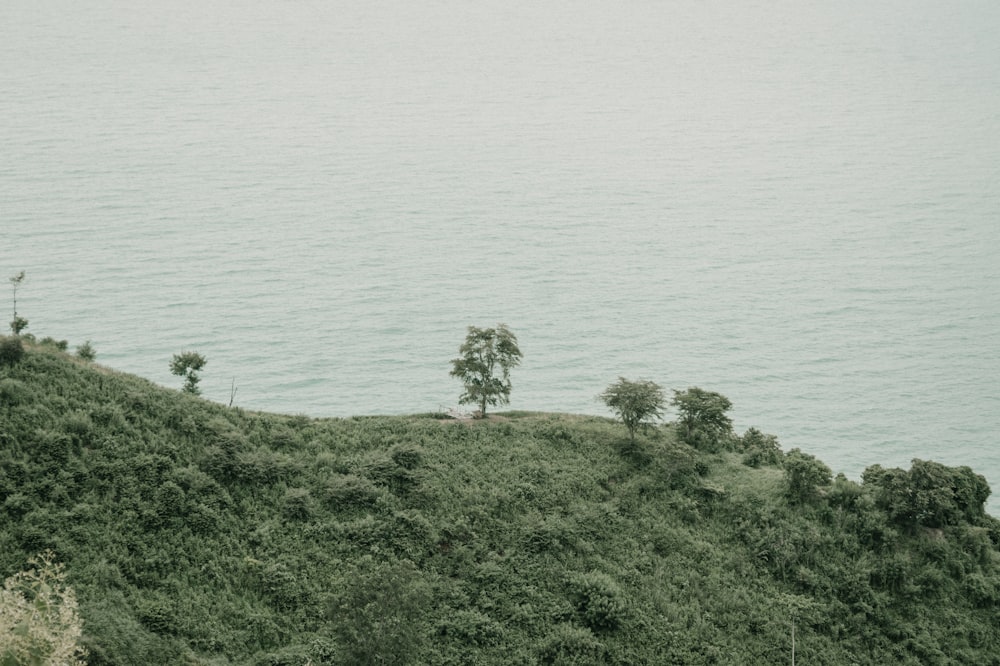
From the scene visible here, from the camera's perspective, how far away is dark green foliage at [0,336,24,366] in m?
57.2

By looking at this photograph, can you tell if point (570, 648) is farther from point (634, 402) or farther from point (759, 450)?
point (759, 450)

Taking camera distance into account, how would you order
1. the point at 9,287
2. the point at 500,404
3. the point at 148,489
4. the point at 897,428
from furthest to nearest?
the point at 9,287 < the point at 897,428 < the point at 500,404 < the point at 148,489

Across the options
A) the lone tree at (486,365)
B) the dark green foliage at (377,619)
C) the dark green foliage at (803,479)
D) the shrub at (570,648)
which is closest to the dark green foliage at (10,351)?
the lone tree at (486,365)

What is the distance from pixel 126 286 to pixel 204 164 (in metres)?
59.3

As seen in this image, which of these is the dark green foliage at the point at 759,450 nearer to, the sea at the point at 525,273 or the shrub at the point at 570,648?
the shrub at the point at 570,648

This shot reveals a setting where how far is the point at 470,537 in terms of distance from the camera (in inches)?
2110

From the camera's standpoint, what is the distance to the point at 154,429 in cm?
5634

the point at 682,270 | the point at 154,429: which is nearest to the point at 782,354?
the point at 682,270

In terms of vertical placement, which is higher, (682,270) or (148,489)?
(682,270)

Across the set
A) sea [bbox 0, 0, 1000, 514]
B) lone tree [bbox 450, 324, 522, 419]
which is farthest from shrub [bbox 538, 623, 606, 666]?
sea [bbox 0, 0, 1000, 514]

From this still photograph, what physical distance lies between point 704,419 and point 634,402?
6.90m

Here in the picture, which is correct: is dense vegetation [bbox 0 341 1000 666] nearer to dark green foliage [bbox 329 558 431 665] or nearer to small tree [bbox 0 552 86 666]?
dark green foliage [bbox 329 558 431 665]

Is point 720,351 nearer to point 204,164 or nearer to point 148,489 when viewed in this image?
point 148,489

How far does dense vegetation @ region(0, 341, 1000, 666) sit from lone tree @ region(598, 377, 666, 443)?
6.10 ft
